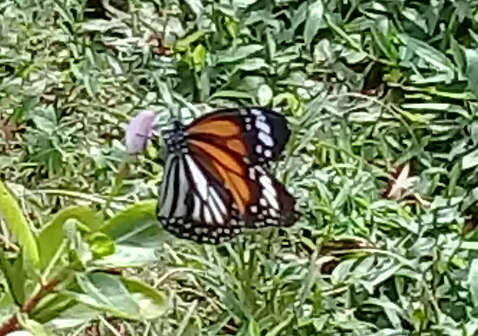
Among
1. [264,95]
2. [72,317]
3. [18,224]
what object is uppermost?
[18,224]

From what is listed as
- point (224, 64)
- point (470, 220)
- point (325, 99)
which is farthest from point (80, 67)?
point (470, 220)

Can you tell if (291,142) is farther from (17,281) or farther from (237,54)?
(17,281)

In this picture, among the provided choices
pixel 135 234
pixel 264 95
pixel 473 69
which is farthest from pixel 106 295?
pixel 264 95

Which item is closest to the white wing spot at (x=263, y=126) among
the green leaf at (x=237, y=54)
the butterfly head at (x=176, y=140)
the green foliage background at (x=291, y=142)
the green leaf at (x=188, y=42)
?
the butterfly head at (x=176, y=140)

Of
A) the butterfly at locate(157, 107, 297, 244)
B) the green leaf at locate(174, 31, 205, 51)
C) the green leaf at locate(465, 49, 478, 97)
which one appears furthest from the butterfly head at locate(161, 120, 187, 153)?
the green leaf at locate(174, 31, 205, 51)

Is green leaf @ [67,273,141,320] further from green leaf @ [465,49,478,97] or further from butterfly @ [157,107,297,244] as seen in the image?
green leaf @ [465,49,478,97]

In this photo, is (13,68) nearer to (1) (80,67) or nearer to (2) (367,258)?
(1) (80,67)

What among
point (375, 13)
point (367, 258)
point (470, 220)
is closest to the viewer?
point (367, 258)

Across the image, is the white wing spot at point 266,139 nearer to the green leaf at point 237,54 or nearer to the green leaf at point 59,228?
the green leaf at point 59,228
